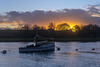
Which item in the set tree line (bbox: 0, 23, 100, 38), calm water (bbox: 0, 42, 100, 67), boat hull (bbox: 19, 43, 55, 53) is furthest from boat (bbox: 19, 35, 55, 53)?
tree line (bbox: 0, 23, 100, 38)

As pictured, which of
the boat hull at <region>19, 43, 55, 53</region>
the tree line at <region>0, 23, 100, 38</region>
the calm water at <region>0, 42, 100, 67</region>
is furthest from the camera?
the tree line at <region>0, 23, 100, 38</region>

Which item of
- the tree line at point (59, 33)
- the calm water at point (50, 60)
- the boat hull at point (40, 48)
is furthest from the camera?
the tree line at point (59, 33)

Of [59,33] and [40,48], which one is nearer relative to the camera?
[40,48]

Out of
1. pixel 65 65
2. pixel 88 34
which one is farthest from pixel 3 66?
pixel 88 34

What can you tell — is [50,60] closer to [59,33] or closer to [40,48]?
[40,48]

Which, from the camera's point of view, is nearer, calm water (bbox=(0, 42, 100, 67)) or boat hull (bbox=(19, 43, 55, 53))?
calm water (bbox=(0, 42, 100, 67))

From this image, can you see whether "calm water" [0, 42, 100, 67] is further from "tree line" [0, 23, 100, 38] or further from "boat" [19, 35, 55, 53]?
"tree line" [0, 23, 100, 38]

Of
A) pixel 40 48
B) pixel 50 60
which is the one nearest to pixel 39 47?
pixel 40 48

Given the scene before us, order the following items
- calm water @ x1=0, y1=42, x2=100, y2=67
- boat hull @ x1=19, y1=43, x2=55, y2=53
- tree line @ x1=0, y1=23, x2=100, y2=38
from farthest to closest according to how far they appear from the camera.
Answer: tree line @ x1=0, y1=23, x2=100, y2=38, boat hull @ x1=19, y1=43, x2=55, y2=53, calm water @ x1=0, y1=42, x2=100, y2=67

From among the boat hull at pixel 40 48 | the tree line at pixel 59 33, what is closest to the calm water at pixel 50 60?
the boat hull at pixel 40 48

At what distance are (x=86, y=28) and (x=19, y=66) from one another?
124909mm

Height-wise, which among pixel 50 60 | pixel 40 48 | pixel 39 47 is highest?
pixel 39 47

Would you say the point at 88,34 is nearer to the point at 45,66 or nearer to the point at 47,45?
the point at 47,45

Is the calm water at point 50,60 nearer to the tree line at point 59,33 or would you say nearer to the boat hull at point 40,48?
the boat hull at point 40,48
